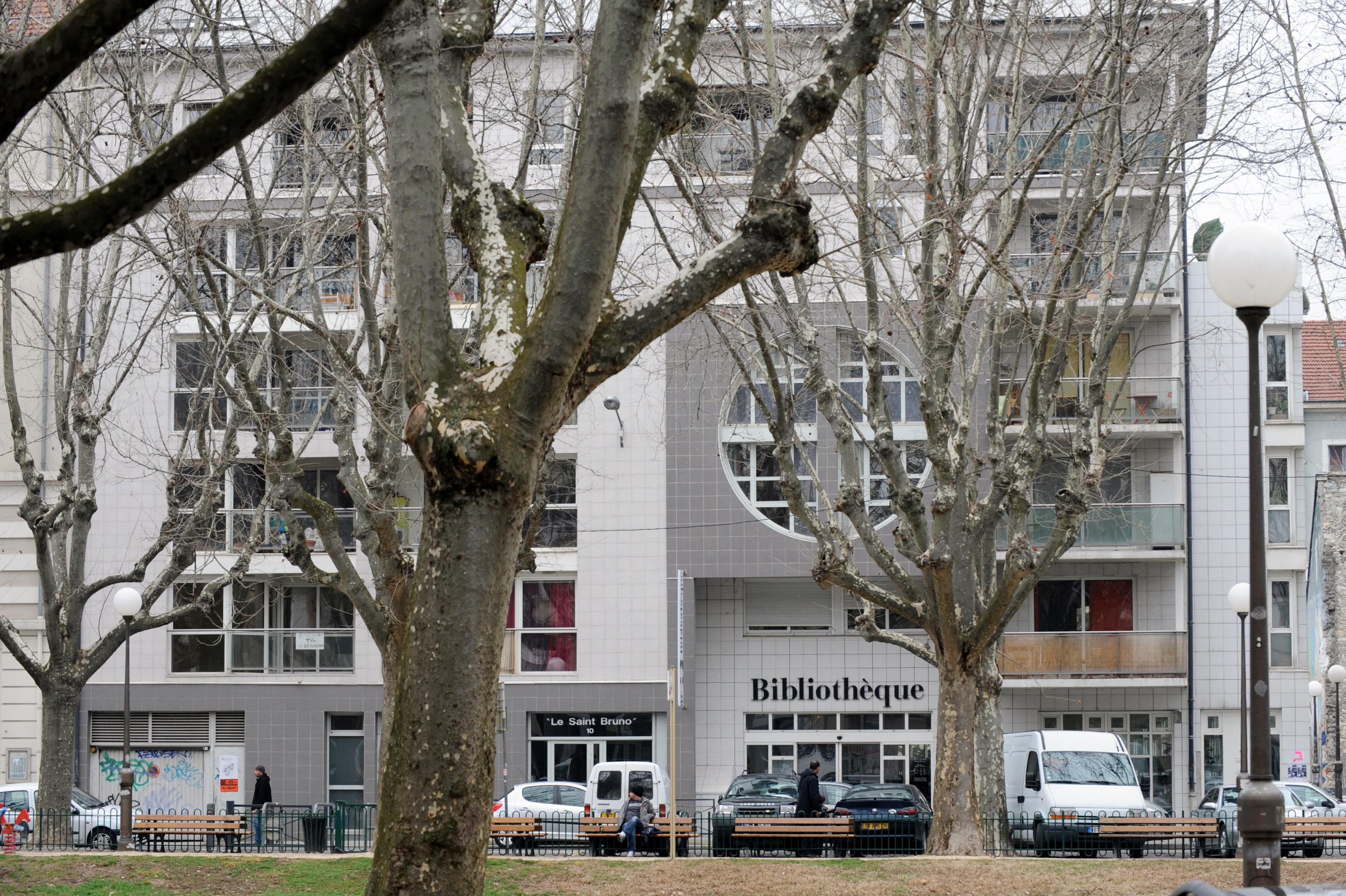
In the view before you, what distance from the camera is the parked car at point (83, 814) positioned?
25516 millimetres

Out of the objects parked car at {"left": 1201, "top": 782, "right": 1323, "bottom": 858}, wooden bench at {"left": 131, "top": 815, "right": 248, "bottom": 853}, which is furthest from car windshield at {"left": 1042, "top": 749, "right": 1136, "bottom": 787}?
wooden bench at {"left": 131, "top": 815, "right": 248, "bottom": 853}

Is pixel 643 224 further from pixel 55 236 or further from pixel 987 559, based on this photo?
pixel 55 236

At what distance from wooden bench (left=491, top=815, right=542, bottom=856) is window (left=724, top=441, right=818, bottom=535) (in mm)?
14049

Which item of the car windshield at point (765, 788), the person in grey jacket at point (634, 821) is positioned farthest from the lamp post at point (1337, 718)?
the person in grey jacket at point (634, 821)

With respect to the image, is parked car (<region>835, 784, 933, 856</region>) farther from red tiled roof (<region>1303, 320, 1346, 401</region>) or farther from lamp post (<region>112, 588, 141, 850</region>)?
red tiled roof (<region>1303, 320, 1346, 401</region>)

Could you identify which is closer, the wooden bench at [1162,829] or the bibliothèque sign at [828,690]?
the wooden bench at [1162,829]

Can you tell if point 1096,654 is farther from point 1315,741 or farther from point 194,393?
point 194,393

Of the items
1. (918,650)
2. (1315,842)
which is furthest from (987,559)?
(1315,842)

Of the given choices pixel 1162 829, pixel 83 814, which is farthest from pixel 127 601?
pixel 1162 829

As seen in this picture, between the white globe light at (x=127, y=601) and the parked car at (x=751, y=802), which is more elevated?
the white globe light at (x=127, y=601)

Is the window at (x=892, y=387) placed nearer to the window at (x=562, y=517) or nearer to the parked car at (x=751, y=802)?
the window at (x=562, y=517)

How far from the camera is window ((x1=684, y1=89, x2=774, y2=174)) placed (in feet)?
51.0

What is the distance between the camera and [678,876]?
14922 millimetres

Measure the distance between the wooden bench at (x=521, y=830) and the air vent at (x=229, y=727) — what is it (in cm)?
1513
